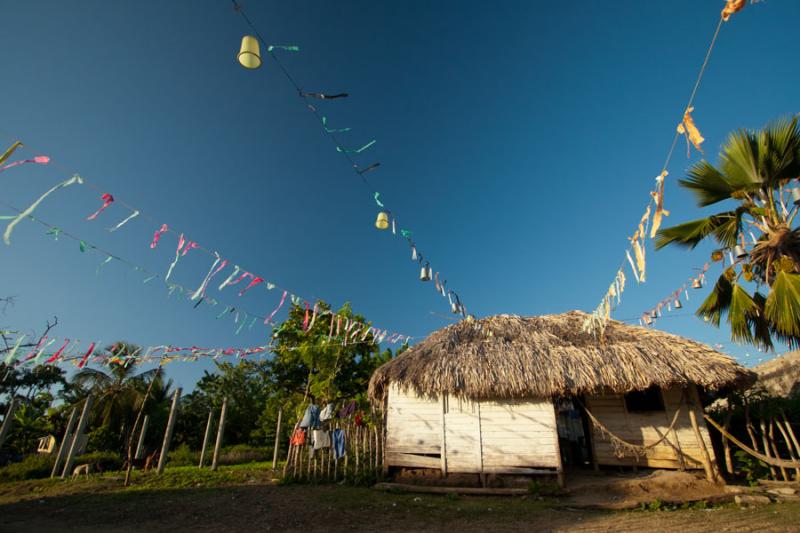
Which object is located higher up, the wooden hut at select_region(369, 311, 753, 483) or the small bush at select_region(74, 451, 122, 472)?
the wooden hut at select_region(369, 311, 753, 483)

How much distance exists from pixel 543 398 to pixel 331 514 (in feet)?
18.1

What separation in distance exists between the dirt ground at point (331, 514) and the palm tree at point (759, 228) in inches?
138

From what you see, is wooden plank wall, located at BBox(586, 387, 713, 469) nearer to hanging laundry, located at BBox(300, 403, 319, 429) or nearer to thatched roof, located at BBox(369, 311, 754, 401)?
thatched roof, located at BBox(369, 311, 754, 401)

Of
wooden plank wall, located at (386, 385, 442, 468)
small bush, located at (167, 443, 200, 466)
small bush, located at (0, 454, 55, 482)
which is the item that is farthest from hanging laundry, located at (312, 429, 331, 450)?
small bush, located at (167, 443, 200, 466)

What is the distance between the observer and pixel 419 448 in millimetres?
9961

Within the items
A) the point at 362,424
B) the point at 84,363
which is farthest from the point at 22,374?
the point at 362,424

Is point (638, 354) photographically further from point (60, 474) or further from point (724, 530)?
point (60, 474)

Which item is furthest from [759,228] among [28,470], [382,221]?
[28,470]

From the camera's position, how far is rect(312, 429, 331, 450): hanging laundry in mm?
9945

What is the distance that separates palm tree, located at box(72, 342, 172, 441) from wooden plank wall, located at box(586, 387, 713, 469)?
17.4 metres

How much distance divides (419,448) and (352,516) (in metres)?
3.38

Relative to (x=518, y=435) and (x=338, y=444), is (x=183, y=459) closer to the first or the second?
(x=338, y=444)

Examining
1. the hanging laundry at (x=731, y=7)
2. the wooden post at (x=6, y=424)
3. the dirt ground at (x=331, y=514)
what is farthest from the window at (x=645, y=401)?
the wooden post at (x=6, y=424)

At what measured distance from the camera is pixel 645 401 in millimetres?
10547
